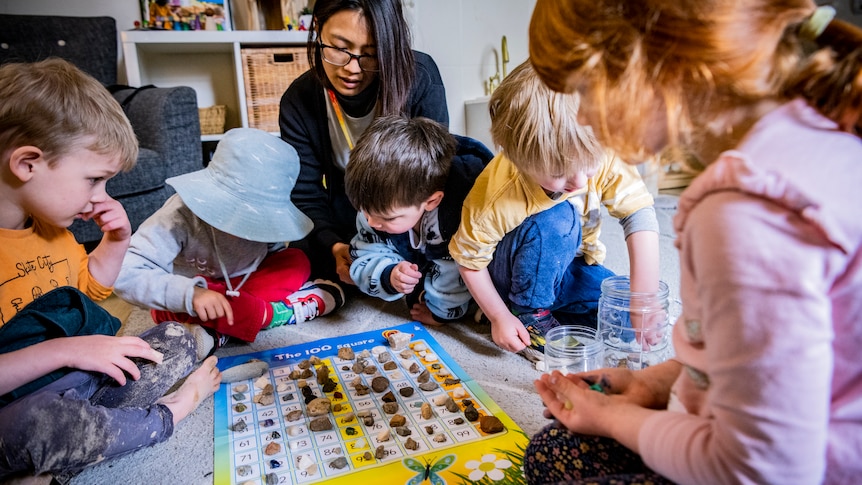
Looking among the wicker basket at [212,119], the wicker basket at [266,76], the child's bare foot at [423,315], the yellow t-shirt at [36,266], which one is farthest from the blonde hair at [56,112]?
the wicker basket at [212,119]

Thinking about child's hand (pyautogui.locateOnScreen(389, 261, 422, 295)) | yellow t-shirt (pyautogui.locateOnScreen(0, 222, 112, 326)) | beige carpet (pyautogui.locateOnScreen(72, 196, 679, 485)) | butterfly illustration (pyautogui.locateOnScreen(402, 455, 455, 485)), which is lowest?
beige carpet (pyautogui.locateOnScreen(72, 196, 679, 485))

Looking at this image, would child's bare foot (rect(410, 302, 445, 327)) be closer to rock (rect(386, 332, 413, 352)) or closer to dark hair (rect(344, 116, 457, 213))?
rock (rect(386, 332, 413, 352))

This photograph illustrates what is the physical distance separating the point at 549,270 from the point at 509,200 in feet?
0.57

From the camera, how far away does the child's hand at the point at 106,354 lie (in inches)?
34.3

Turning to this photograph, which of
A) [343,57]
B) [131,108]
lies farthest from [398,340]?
[131,108]

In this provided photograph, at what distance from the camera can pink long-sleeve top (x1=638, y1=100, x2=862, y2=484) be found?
392 millimetres

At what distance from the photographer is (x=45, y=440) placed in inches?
30.5

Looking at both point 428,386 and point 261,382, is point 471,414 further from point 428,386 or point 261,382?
point 261,382

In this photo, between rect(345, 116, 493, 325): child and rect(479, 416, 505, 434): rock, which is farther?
rect(345, 116, 493, 325): child

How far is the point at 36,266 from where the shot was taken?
0.96 metres

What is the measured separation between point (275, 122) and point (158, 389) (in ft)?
4.85

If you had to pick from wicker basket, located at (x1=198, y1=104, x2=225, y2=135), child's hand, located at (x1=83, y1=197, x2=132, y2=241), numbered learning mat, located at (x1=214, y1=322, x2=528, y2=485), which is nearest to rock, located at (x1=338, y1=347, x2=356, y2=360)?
numbered learning mat, located at (x1=214, y1=322, x2=528, y2=485)

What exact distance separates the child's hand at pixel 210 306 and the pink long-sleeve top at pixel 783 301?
1.00 metres

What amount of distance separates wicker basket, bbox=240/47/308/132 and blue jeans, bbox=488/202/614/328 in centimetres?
139
